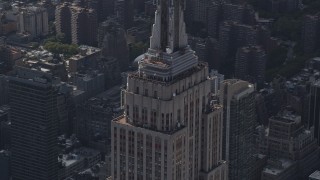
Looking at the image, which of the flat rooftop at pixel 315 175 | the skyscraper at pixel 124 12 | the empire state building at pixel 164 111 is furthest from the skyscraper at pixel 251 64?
the empire state building at pixel 164 111

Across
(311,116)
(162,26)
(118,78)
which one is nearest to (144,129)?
(162,26)

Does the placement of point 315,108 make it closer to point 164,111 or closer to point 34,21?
point 34,21

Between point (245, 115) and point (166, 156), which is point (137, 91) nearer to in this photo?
point (166, 156)

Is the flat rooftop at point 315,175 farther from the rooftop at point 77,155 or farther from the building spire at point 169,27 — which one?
the building spire at point 169,27

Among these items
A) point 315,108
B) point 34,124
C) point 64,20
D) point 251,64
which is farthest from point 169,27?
point 64,20

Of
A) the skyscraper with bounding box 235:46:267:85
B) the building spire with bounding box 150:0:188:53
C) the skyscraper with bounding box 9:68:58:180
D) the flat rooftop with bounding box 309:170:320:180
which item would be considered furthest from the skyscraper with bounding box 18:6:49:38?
the building spire with bounding box 150:0:188:53

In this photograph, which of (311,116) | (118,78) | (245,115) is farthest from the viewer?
(118,78)

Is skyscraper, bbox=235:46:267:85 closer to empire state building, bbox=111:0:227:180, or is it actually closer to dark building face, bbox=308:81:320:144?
dark building face, bbox=308:81:320:144
